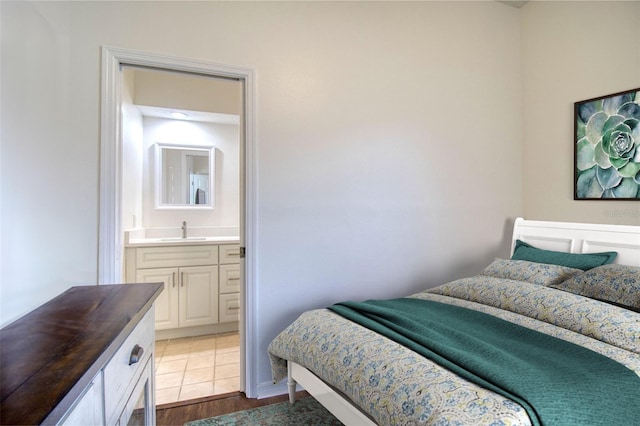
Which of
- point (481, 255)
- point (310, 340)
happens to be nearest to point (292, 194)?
point (310, 340)

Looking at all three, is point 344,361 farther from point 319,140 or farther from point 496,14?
point 496,14

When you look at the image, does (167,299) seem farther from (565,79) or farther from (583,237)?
(565,79)

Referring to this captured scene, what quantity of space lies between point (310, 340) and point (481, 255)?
2.06 metres

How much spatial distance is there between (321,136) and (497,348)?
1.75 metres

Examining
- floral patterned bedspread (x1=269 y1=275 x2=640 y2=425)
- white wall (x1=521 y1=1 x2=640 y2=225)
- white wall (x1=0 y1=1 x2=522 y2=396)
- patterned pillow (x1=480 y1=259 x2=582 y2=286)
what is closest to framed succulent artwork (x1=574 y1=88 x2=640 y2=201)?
white wall (x1=521 y1=1 x2=640 y2=225)

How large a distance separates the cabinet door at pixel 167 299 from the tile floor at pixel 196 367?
20cm

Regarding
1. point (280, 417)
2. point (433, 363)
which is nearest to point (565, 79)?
point (433, 363)

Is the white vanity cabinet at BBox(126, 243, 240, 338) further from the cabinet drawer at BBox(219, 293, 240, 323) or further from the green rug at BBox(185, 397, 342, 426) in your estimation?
the green rug at BBox(185, 397, 342, 426)

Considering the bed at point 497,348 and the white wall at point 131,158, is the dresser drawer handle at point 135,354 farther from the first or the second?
the white wall at point 131,158

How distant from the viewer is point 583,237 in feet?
8.10

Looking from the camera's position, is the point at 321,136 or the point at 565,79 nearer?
the point at 321,136

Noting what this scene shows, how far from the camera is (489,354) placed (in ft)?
4.36

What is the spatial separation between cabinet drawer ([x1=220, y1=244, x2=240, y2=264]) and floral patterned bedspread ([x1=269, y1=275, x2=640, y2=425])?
1.75 metres

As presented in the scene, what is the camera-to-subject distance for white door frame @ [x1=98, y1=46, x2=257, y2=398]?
203cm
